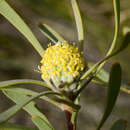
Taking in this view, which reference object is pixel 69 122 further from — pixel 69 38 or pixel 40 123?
pixel 69 38

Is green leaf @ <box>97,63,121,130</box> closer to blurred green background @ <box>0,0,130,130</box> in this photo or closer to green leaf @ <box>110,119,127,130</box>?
green leaf @ <box>110,119,127,130</box>

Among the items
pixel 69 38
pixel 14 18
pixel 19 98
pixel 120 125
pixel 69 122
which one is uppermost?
pixel 14 18

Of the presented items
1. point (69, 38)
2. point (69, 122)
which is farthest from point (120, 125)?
point (69, 38)

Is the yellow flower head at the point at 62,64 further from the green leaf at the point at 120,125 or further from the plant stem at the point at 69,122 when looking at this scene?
the green leaf at the point at 120,125

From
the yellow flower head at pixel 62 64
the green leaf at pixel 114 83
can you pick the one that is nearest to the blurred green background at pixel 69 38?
the yellow flower head at pixel 62 64

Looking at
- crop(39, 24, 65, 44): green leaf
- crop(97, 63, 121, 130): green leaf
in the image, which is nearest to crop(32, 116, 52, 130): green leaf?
crop(97, 63, 121, 130): green leaf

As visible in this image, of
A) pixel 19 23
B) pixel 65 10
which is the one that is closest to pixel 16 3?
pixel 65 10
